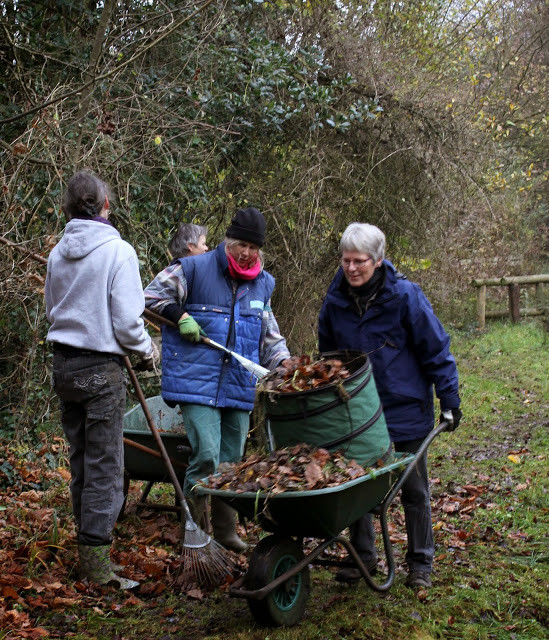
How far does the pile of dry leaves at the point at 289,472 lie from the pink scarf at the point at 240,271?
1.26 metres

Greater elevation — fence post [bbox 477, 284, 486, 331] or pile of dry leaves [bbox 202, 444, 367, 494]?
pile of dry leaves [bbox 202, 444, 367, 494]

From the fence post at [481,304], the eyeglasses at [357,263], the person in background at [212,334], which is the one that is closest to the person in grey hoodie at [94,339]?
the person in background at [212,334]

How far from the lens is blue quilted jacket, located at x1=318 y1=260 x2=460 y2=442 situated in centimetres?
394

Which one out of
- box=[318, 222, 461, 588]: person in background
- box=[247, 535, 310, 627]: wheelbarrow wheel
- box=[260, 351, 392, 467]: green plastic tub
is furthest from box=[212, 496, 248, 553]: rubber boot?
box=[260, 351, 392, 467]: green plastic tub

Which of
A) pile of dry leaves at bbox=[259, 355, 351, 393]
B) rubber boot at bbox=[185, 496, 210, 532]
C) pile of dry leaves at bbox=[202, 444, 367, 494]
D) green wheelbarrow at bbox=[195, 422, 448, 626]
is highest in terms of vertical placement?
pile of dry leaves at bbox=[259, 355, 351, 393]

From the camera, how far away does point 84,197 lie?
3807mm

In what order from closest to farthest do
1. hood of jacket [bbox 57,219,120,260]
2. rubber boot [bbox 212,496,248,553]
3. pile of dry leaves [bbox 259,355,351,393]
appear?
pile of dry leaves [bbox 259,355,351,393] < hood of jacket [bbox 57,219,120,260] < rubber boot [bbox 212,496,248,553]

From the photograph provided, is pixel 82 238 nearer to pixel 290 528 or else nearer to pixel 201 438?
pixel 201 438

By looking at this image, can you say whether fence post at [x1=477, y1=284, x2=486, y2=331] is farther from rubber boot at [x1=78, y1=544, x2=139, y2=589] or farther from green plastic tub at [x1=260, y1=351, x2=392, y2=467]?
rubber boot at [x1=78, y1=544, x2=139, y2=589]

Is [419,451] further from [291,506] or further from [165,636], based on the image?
[165,636]

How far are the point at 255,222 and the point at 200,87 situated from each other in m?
3.67

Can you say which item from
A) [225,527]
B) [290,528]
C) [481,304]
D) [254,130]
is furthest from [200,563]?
[481,304]

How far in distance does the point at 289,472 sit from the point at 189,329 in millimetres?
1271

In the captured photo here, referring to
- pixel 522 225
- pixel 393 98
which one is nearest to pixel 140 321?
pixel 393 98
